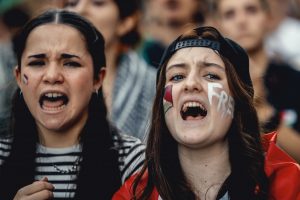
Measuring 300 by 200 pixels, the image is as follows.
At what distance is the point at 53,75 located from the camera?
12.2 feet

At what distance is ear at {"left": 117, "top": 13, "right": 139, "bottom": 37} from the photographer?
17.5 feet

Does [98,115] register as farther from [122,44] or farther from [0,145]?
[122,44]

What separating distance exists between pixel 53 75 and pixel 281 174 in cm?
115

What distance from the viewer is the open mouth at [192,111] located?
341 centimetres

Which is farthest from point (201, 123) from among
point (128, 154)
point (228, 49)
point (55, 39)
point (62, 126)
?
point (55, 39)

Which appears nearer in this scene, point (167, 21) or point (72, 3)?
point (72, 3)

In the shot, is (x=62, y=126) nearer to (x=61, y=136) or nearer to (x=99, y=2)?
Answer: (x=61, y=136)

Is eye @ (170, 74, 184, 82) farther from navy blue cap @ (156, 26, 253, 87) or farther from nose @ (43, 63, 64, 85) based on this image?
nose @ (43, 63, 64, 85)

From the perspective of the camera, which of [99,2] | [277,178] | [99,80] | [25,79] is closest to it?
[277,178]

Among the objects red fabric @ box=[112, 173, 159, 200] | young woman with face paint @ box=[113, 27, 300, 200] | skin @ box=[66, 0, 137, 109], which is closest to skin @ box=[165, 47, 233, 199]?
young woman with face paint @ box=[113, 27, 300, 200]

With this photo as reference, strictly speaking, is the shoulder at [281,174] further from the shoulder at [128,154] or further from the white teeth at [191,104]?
the shoulder at [128,154]

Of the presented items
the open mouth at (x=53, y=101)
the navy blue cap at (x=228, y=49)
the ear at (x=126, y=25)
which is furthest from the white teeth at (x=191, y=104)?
the ear at (x=126, y=25)

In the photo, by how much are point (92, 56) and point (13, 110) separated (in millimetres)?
495

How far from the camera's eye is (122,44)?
17.5ft
